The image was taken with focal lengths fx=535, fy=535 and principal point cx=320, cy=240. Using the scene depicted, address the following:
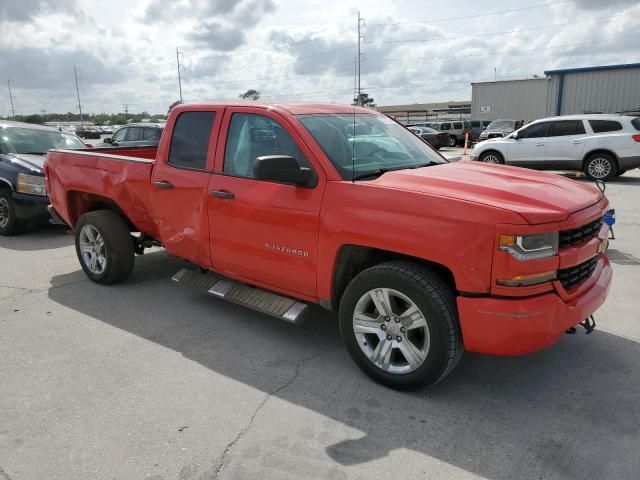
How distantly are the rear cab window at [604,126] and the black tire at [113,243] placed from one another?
1279 cm

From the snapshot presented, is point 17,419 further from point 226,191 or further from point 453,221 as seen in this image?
point 453,221

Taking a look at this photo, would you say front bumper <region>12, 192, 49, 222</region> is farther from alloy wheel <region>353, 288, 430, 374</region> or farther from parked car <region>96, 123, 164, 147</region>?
parked car <region>96, 123, 164, 147</region>

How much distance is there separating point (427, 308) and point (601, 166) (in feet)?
42.2

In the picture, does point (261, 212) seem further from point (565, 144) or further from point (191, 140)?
point (565, 144)

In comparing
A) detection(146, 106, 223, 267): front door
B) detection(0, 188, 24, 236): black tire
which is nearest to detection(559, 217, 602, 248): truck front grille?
detection(146, 106, 223, 267): front door

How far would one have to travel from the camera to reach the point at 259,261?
13.4 feet

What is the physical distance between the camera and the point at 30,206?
8031 mm

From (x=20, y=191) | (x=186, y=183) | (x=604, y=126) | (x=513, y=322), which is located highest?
(x=604, y=126)

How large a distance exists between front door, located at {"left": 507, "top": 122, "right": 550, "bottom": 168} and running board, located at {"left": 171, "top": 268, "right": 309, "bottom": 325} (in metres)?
12.3

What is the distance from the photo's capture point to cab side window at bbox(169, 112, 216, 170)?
449cm

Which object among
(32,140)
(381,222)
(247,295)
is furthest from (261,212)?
(32,140)

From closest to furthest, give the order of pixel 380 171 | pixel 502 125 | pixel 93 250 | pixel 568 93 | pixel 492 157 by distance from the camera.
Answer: pixel 380 171, pixel 93 250, pixel 492 157, pixel 502 125, pixel 568 93

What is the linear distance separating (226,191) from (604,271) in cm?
281

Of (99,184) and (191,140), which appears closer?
(191,140)
